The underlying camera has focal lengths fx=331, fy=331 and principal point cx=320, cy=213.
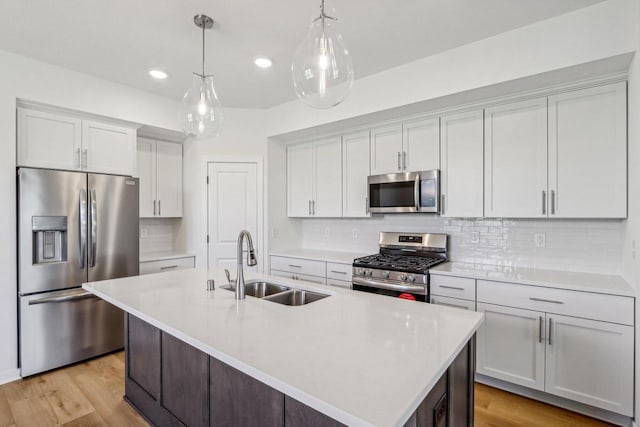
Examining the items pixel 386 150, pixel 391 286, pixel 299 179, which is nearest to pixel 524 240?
pixel 391 286

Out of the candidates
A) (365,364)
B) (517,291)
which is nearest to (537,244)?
(517,291)

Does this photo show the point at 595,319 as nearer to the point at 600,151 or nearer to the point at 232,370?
the point at 600,151

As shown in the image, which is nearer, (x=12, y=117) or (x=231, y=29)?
(x=231, y=29)

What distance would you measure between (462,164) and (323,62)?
Answer: 74.6 inches

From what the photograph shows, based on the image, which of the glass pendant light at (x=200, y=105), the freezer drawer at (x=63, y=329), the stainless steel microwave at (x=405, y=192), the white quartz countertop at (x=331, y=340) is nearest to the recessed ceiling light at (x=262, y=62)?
the glass pendant light at (x=200, y=105)

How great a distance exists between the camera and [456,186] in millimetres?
3000

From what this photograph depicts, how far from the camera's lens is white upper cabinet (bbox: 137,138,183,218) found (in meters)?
3.90

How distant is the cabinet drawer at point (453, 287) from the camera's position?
2594 mm

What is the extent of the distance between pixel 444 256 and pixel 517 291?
2.91 feet

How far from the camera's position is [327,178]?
13.0 feet

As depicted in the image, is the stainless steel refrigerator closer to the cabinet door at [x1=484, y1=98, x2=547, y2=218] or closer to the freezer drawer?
the freezer drawer

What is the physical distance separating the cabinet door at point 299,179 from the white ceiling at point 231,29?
1238 millimetres

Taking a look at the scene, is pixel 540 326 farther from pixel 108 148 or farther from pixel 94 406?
pixel 108 148

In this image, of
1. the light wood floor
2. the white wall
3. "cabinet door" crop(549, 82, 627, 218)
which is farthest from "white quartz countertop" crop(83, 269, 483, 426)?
"cabinet door" crop(549, 82, 627, 218)
